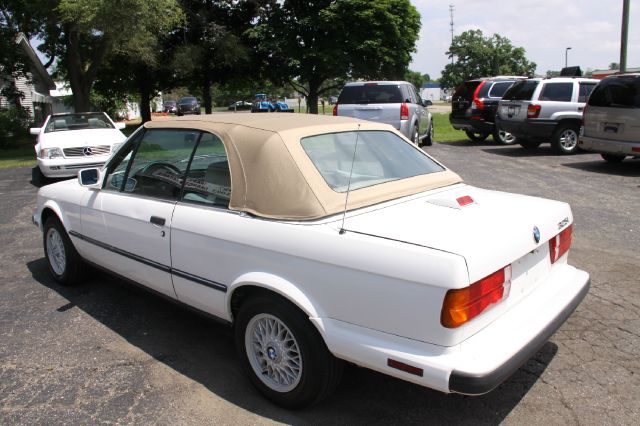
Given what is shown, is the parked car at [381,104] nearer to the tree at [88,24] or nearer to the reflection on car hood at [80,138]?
the reflection on car hood at [80,138]

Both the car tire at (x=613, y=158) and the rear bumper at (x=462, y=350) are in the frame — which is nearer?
the rear bumper at (x=462, y=350)

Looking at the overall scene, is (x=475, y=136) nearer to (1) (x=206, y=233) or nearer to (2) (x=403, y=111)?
(2) (x=403, y=111)

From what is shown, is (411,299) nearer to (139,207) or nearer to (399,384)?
(399,384)

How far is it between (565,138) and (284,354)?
1284 cm

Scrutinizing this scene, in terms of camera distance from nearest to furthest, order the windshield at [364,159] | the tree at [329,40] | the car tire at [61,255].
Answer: the windshield at [364,159]
the car tire at [61,255]
the tree at [329,40]

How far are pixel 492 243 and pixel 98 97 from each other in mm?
Answer: 38418

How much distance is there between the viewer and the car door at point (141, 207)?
3707 millimetres

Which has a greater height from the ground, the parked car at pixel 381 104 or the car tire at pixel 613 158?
the parked car at pixel 381 104

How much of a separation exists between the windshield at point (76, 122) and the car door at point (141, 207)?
27.9ft

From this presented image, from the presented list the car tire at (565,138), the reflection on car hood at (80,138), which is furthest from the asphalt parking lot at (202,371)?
the car tire at (565,138)

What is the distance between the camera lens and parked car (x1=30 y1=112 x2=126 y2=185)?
10.8 m

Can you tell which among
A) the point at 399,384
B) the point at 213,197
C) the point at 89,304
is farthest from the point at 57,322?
the point at 399,384

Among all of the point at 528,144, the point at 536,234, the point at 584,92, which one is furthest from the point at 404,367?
the point at 528,144

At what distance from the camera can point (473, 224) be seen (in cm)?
277
